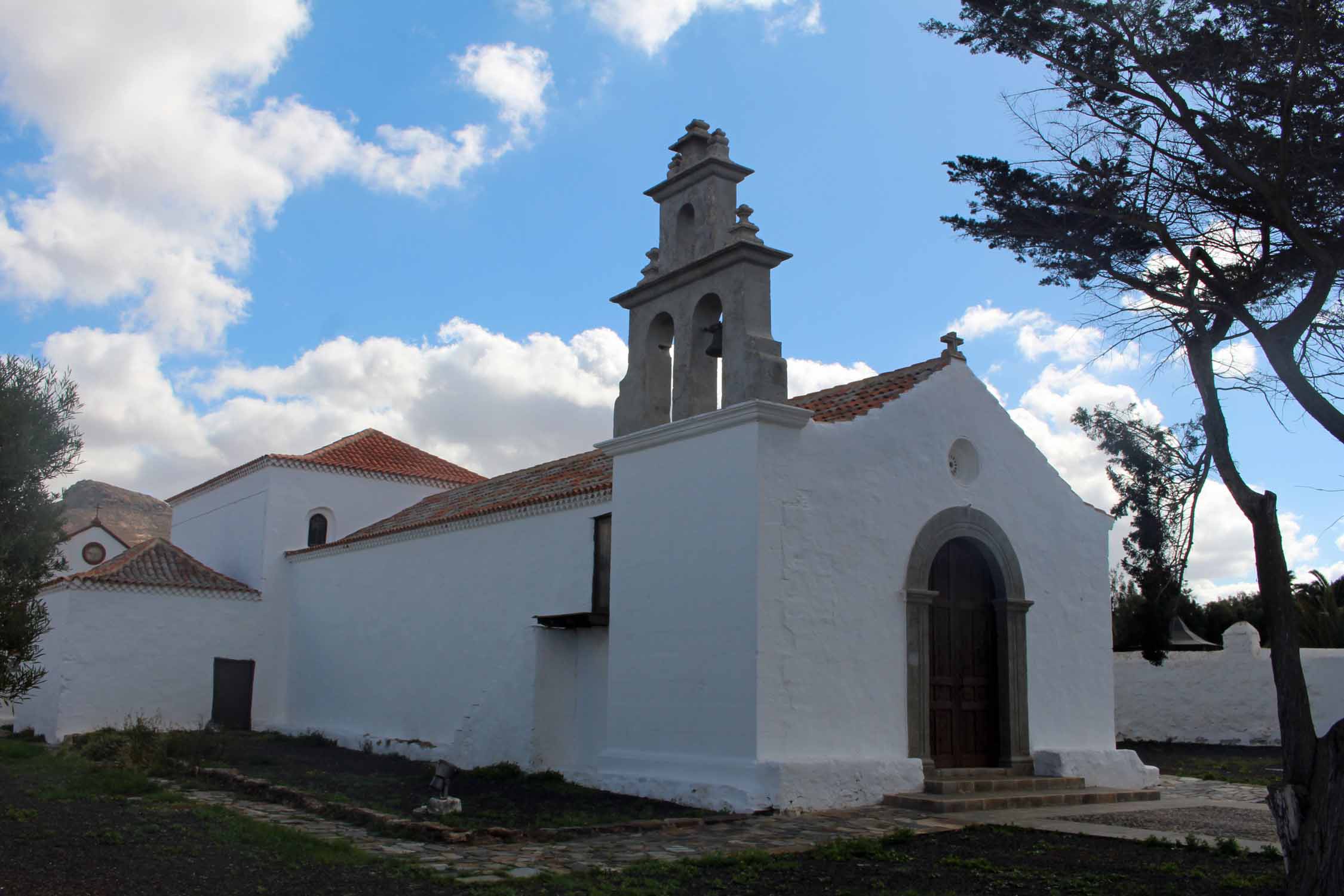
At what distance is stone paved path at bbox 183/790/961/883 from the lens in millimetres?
7176

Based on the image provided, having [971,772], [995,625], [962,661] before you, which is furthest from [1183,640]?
[971,772]

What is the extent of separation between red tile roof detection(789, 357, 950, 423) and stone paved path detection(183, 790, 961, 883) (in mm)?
3961

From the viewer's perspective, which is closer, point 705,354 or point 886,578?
point 886,578

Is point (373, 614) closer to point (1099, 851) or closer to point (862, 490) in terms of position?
point (862, 490)

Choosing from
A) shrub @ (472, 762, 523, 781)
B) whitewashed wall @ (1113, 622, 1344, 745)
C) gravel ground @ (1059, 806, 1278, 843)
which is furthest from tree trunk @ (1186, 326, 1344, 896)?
whitewashed wall @ (1113, 622, 1344, 745)

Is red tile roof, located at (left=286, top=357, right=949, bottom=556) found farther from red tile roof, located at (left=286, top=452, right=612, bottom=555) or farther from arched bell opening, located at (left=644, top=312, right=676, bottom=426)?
arched bell opening, located at (left=644, top=312, right=676, bottom=426)

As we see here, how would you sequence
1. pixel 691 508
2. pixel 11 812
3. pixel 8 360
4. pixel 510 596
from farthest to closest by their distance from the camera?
pixel 510 596, pixel 691 508, pixel 8 360, pixel 11 812

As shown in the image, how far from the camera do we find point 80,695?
61.4 feet

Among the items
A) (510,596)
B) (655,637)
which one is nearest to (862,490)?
(655,637)

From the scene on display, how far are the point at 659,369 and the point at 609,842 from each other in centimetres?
585

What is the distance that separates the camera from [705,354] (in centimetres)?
1211

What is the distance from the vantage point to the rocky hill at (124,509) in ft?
232

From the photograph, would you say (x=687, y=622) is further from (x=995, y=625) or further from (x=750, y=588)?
(x=995, y=625)

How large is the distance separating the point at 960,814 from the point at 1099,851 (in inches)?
87.0
